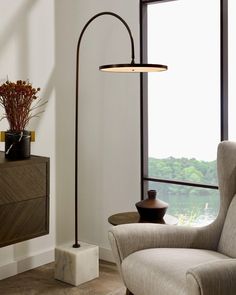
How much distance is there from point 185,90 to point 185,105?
0.10 m

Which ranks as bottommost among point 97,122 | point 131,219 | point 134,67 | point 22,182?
point 131,219

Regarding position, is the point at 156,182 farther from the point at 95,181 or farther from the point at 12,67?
the point at 12,67

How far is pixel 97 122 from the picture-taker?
12.2ft

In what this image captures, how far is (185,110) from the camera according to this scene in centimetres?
330

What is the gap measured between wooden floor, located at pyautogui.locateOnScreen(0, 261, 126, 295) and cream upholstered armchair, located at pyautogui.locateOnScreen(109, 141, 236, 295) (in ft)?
2.18

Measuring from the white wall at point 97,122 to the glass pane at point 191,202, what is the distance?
237 mm

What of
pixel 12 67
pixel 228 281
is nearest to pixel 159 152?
pixel 12 67

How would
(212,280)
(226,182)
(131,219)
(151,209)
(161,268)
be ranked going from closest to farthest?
(212,280)
(161,268)
(226,182)
(151,209)
(131,219)

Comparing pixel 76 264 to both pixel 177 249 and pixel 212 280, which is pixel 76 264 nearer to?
pixel 177 249

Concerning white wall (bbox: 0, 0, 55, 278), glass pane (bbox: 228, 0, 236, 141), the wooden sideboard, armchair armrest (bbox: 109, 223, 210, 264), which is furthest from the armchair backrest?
white wall (bbox: 0, 0, 55, 278)

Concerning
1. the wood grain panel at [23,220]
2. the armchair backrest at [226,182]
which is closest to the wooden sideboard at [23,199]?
the wood grain panel at [23,220]

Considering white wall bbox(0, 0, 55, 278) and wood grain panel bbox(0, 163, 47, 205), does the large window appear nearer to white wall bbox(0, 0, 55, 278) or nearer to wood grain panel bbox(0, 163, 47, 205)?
white wall bbox(0, 0, 55, 278)

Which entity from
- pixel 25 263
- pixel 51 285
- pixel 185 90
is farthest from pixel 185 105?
pixel 25 263

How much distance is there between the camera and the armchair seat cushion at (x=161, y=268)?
2098 millimetres
